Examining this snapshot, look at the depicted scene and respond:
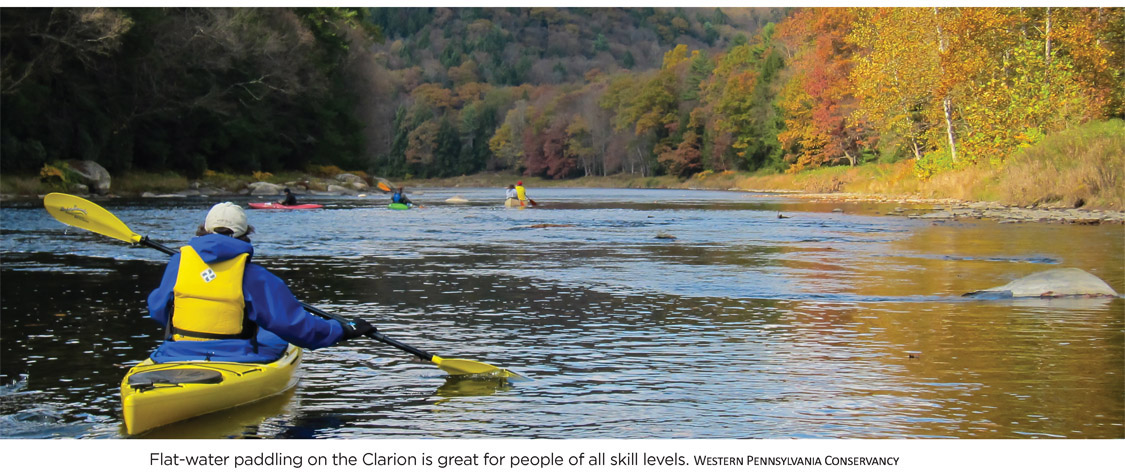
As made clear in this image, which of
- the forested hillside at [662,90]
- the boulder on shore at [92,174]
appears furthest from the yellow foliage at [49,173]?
the boulder on shore at [92,174]

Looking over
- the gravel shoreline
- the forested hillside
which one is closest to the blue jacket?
the gravel shoreline

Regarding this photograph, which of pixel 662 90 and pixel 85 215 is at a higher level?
pixel 662 90

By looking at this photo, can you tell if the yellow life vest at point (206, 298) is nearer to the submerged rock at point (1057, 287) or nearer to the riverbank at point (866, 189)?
the submerged rock at point (1057, 287)

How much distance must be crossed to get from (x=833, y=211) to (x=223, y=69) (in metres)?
33.3

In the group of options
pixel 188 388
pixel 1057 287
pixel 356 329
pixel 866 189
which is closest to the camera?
pixel 188 388

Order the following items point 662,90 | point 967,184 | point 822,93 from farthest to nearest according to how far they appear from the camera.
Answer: point 662,90
point 822,93
point 967,184

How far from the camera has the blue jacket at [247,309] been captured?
7559 mm

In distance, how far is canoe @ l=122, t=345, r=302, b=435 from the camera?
7.01 meters

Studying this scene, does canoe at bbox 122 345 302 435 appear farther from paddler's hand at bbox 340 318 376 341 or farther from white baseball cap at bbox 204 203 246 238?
white baseball cap at bbox 204 203 246 238

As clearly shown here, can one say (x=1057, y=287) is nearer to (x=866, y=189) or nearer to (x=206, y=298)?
(x=206, y=298)

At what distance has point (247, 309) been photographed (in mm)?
7781

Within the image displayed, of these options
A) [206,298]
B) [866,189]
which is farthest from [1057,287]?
[866,189]

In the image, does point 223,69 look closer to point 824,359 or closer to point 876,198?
point 876,198

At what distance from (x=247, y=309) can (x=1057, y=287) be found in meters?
9.81
